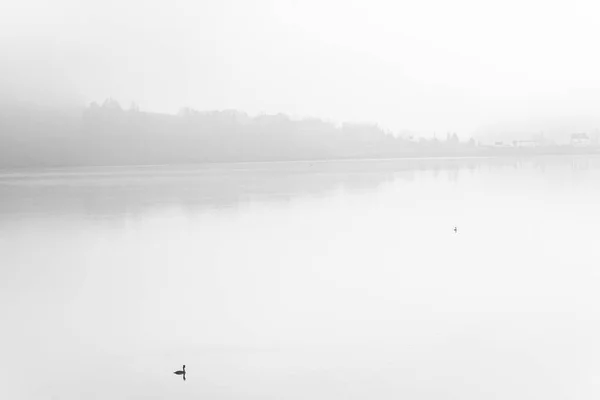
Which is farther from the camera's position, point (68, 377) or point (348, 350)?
point (348, 350)

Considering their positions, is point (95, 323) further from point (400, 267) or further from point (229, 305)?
point (400, 267)

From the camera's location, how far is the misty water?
1158 cm

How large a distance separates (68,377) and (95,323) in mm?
3916

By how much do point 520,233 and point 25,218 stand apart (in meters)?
28.5

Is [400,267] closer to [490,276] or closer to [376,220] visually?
[490,276]

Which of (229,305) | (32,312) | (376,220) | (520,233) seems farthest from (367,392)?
(376,220)

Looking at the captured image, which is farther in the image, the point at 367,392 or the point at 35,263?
the point at 35,263

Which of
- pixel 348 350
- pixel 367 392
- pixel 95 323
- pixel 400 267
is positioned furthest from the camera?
pixel 400 267

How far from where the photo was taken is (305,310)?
54.0 feet

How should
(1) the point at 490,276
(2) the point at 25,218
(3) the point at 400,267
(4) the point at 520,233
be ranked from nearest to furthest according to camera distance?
1. (1) the point at 490,276
2. (3) the point at 400,267
3. (4) the point at 520,233
4. (2) the point at 25,218

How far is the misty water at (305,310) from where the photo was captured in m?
11.6

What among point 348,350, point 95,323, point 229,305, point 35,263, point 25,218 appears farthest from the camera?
point 25,218

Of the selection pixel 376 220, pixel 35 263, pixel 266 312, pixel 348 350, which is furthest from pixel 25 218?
pixel 348 350

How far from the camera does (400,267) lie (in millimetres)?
21750
